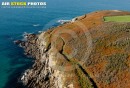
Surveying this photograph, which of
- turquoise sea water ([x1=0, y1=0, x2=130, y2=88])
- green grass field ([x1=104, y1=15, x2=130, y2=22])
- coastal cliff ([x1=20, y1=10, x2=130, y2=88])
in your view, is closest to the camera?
coastal cliff ([x1=20, y1=10, x2=130, y2=88])

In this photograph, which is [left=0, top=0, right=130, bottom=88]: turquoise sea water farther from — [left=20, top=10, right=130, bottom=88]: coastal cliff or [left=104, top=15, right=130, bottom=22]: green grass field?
[left=104, top=15, right=130, bottom=22]: green grass field

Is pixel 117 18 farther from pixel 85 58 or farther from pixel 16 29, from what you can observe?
pixel 16 29

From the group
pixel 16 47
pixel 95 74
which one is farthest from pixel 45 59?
pixel 16 47

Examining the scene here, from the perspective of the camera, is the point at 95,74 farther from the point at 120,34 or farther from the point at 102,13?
the point at 102,13

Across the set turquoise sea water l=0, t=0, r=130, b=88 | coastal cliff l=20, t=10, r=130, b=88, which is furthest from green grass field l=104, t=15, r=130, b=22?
turquoise sea water l=0, t=0, r=130, b=88

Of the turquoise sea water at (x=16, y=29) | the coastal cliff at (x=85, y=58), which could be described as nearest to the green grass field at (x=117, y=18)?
the coastal cliff at (x=85, y=58)

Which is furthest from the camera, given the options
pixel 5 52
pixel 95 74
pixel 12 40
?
pixel 12 40

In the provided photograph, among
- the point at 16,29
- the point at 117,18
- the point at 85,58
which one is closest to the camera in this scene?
the point at 85,58

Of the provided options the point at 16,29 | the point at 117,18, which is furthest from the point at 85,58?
the point at 16,29

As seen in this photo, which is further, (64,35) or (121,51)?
(64,35)
